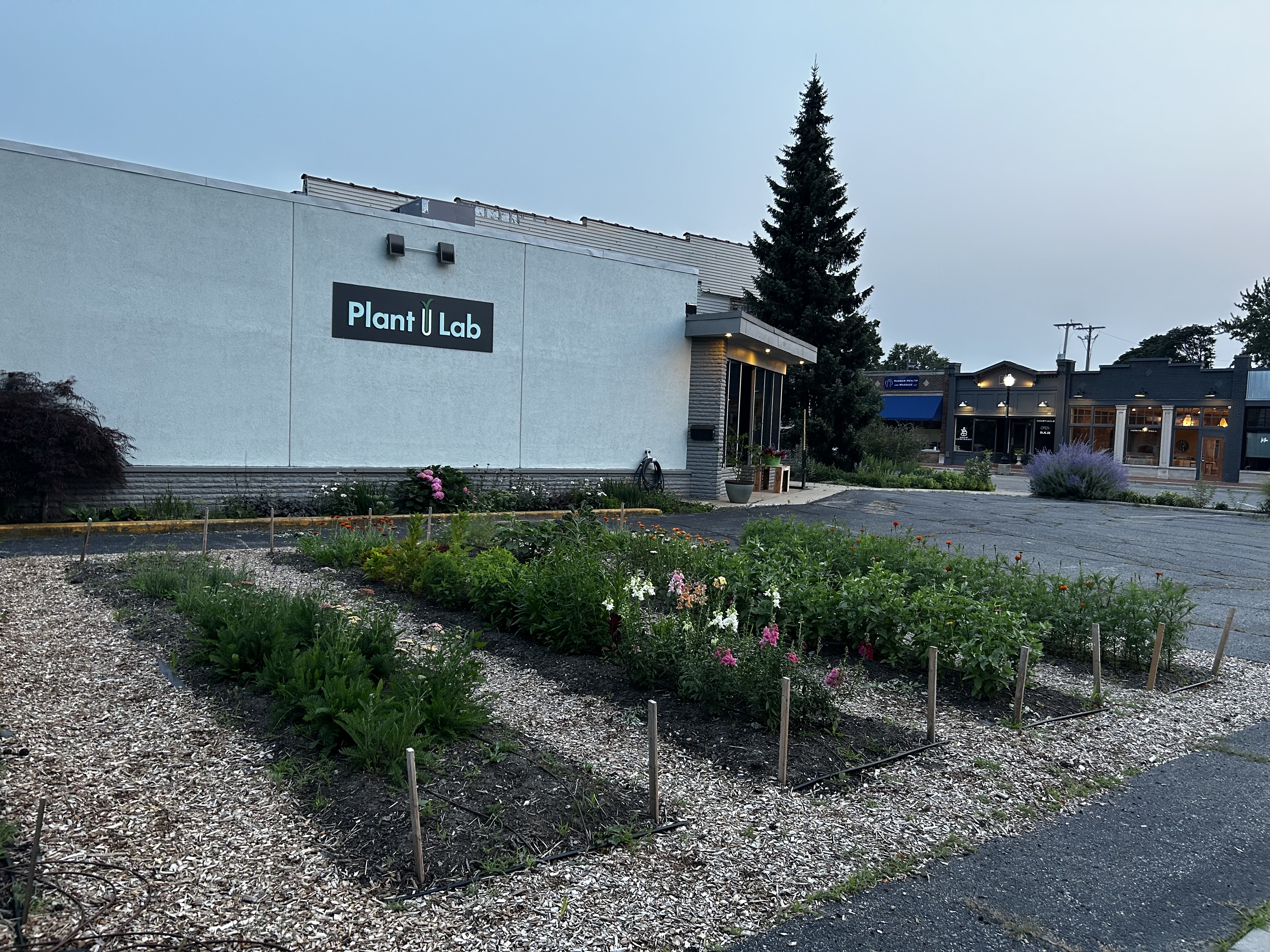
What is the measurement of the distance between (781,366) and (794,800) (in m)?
20.2

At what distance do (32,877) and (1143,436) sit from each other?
55773mm

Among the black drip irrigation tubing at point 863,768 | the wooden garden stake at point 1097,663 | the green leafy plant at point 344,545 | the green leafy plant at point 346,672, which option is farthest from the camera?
the green leafy plant at point 344,545

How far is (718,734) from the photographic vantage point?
4898mm

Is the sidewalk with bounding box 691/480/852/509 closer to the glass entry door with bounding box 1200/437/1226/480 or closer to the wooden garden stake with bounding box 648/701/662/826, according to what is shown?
the wooden garden stake with bounding box 648/701/662/826

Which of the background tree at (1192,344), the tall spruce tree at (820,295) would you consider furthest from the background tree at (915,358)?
the tall spruce tree at (820,295)

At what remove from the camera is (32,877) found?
2828 mm

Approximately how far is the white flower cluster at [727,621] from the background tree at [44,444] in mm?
9573

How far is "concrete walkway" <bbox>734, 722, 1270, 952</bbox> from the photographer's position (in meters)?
3.14

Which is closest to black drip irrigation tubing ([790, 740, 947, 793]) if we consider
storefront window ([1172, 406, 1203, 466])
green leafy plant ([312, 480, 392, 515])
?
green leafy plant ([312, 480, 392, 515])

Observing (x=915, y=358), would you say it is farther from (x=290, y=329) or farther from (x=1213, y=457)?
(x=290, y=329)

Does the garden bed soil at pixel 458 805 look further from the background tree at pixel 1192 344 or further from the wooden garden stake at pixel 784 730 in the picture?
the background tree at pixel 1192 344

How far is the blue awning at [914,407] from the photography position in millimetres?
56531

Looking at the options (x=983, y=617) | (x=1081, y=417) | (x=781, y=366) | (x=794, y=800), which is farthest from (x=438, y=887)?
(x=1081, y=417)

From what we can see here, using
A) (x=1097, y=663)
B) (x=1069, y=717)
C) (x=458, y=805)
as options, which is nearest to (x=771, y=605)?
(x=1069, y=717)
